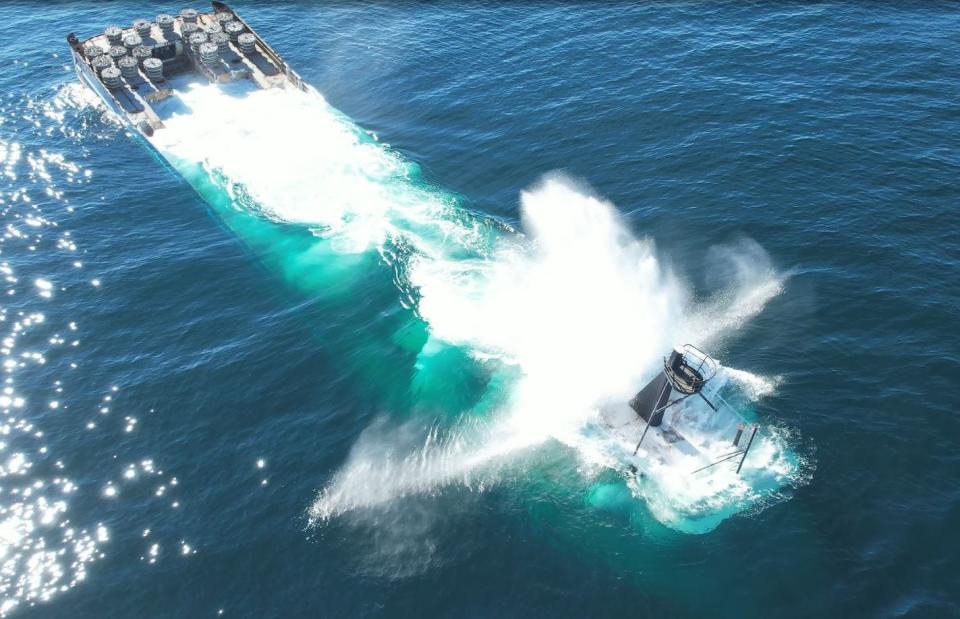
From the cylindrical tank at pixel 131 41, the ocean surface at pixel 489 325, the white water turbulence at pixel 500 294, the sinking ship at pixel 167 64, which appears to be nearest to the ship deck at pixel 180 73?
the sinking ship at pixel 167 64

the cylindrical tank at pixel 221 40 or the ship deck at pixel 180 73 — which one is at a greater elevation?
the cylindrical tank at pixel 221 40

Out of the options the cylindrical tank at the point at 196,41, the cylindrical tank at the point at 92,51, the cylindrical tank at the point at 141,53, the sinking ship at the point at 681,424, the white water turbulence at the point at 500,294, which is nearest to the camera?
the sinking ship at the point at 681,424

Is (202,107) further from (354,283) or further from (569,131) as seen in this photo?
(569,131)

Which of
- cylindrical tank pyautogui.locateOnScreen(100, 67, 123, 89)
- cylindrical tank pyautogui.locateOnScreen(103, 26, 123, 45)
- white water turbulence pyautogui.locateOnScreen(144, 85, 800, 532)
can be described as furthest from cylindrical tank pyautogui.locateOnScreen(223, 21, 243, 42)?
white water turbulence pyautogui.locateOnScreen(144, 85, 800, 532)

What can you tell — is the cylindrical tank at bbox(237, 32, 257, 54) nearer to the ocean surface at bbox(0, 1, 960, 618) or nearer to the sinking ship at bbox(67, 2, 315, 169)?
the sinking ship at bbox(67, 2, 315, 169)

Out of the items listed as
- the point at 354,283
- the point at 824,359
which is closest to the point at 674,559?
→ the point at 824,359

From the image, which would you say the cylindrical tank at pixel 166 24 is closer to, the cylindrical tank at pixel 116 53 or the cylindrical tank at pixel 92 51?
the cylindrical tank at pixel 116 53
